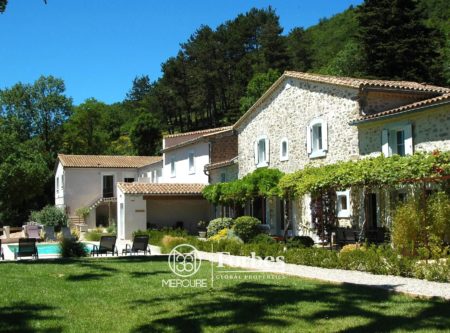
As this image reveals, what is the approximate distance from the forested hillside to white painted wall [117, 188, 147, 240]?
18927 mm

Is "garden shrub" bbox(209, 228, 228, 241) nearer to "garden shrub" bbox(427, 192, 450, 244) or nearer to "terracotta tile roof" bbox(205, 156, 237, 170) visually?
"terracotta tile roof" bbox(205, 156, 237, 170)

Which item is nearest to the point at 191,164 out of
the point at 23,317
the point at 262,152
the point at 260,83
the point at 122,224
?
the point at 122,224

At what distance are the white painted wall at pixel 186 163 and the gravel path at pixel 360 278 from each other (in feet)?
53.6

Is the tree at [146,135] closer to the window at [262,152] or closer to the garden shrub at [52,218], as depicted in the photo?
the garden shrub at [52,218]

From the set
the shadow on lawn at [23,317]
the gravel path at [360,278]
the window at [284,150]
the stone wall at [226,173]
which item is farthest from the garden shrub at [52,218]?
the shadow on lawn at [23,317]

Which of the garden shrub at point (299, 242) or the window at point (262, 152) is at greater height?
the window at point (262, 152)

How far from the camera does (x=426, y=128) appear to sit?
1647 cm

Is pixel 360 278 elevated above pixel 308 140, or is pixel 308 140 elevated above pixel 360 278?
pixel 308 140

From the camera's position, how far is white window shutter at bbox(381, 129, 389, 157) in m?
17.8

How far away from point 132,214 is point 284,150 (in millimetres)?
9757

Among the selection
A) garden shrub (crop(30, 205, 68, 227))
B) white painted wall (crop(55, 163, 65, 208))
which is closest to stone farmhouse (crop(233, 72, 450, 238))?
garden shrub (crop(30, 205, 68, 227))

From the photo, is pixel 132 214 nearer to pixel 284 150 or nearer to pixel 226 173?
pixel 226 173

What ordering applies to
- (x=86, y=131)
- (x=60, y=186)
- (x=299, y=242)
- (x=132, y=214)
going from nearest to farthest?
(x=299, y=242), (x=132, y=214), (x=60, y=186), (x=86, y=131)

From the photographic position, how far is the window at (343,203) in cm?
1959
